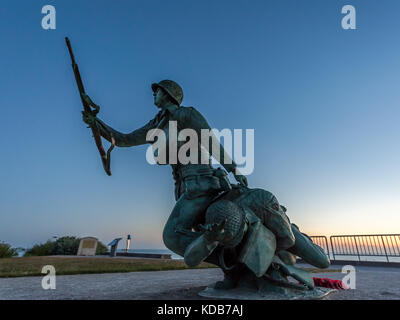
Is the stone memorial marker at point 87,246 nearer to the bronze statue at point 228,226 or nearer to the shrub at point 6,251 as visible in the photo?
the shrub at point 6,251

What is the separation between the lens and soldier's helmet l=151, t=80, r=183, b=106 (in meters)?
3.24

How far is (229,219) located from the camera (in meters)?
1.93

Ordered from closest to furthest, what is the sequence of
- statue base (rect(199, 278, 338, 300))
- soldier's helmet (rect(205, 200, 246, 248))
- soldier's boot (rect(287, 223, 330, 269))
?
soldier's helmet (rect(205, 200, 246, 248))
statue base (rect(199, 278, 338, 300))
soldier's boot (rect(287, 223, 330, 269))

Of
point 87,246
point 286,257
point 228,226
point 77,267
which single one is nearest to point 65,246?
point 87,246

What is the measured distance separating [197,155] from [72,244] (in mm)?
23409

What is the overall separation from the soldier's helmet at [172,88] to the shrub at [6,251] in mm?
16819

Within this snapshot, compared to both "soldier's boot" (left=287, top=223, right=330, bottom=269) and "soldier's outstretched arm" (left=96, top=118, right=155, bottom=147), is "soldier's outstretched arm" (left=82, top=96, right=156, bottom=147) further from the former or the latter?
"soldier's boot" (left=287, top=223, right=330, bottom=269)

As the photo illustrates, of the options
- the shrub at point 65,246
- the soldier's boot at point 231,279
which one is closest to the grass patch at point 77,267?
the soldier's boot at point 231,279

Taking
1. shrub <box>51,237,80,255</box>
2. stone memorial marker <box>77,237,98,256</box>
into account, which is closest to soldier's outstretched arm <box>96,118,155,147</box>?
stone memorial marker <box>77,237,98,256</box>

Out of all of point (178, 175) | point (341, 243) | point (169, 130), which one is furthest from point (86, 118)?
point (341, 243)

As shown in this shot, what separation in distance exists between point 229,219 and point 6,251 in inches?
709

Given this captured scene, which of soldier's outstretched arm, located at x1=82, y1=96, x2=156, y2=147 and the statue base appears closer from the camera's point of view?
the statue base

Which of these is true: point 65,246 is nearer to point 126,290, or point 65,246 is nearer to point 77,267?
point 77,267

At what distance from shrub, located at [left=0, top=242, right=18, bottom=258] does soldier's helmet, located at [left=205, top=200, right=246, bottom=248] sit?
1767 centimetres
